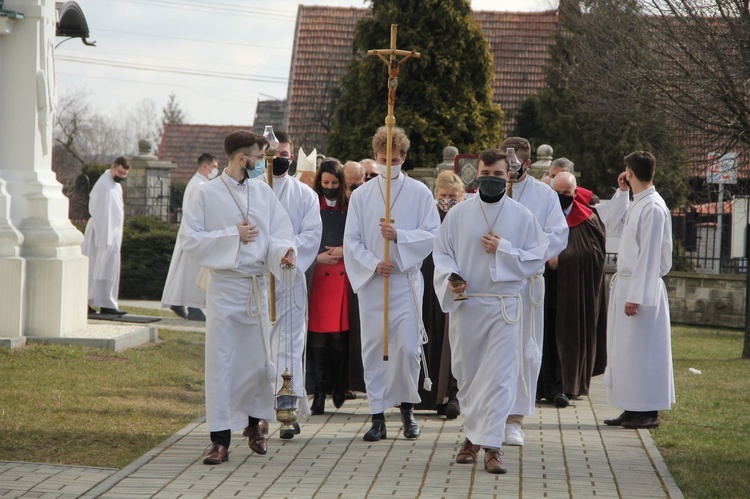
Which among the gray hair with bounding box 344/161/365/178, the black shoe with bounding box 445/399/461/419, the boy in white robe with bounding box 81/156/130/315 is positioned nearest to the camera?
the black shoe with bounding box 445/399/461/419

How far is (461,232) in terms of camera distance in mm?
7719

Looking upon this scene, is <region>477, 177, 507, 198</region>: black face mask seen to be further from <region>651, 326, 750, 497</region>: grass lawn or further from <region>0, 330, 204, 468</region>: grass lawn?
<region>0, 330, 204, 468</region>: grass lawn

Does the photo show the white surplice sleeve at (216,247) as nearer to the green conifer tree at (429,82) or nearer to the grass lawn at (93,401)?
the grass lawn at (93,401)

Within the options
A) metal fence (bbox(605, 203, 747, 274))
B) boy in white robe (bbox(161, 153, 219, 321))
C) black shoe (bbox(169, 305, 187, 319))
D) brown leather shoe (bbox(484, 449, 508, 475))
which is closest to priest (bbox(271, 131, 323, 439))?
brown leather shoe (bbox(484, 449, 508, 475))

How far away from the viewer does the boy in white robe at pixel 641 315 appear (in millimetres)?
9250

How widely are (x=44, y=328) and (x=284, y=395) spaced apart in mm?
4501

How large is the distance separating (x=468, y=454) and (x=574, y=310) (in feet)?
11.6

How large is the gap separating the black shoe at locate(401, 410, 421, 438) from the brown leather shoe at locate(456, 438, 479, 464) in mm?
979

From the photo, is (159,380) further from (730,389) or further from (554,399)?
(730,389)

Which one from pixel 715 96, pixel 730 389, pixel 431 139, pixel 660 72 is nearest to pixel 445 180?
pixel 730 389

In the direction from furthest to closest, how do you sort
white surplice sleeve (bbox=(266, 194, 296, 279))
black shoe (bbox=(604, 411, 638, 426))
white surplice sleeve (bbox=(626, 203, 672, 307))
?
black shoe (bbox=(604, 411, 638, 426)), white surplice sleeve (bbox=(626, 203, 672, 307)), white surplice sleeve (bbox=(266, 194, 296, 279))

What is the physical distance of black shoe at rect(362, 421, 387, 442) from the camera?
8352mm

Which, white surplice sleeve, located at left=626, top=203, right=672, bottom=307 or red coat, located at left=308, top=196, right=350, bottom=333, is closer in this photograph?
white surplice sleeve, located at left=626, top=203, right=672, bottom=307

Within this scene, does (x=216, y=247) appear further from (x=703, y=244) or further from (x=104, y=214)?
(x=703, y=244)
